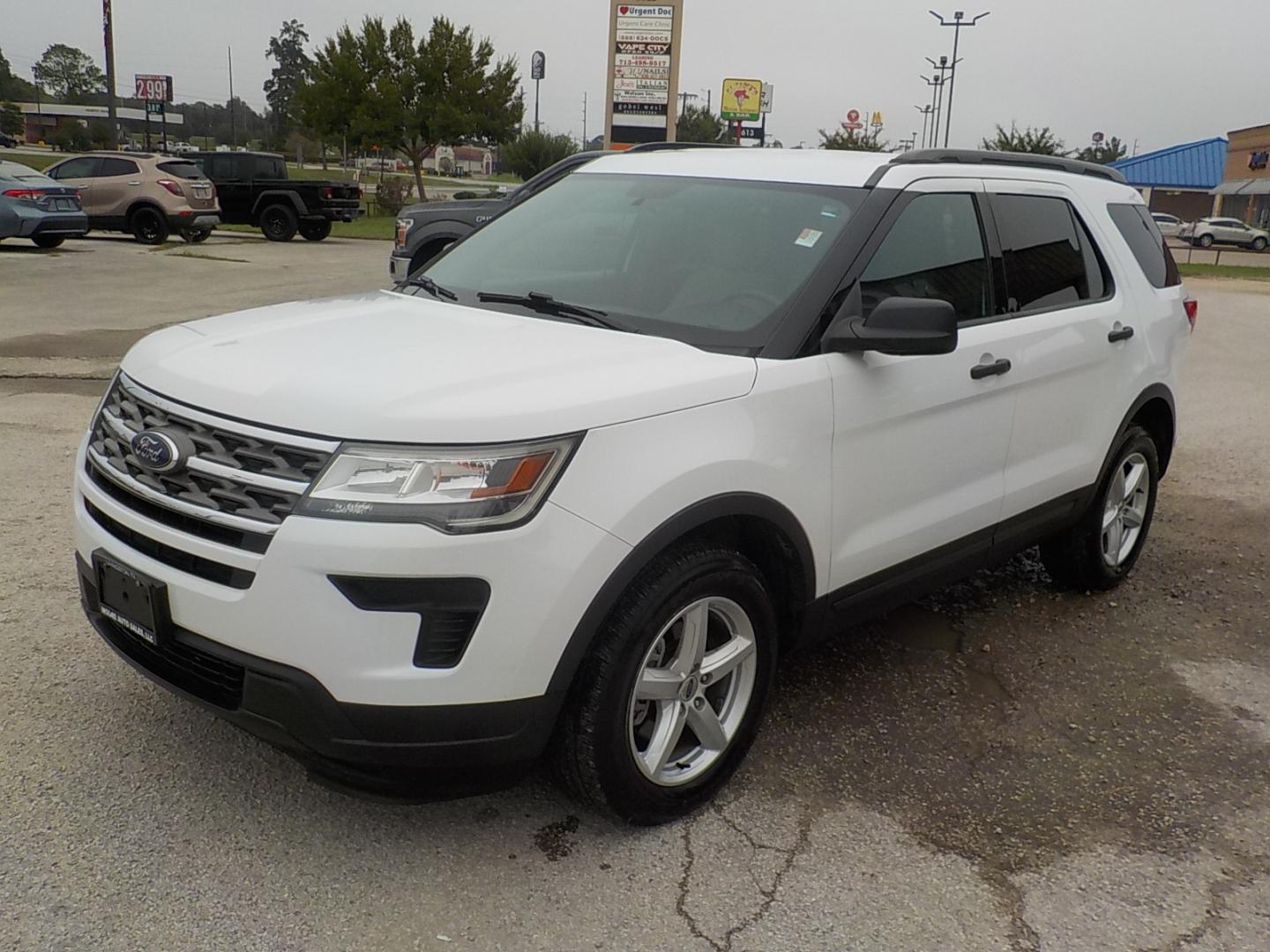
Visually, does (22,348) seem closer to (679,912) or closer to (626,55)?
(679,912)

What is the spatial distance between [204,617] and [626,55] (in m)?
27.1

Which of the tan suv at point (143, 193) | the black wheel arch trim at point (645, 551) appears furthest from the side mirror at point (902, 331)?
the tan suv at point (143, 193)

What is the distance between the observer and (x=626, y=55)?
27703mm

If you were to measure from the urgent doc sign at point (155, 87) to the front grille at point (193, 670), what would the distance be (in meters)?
46.6

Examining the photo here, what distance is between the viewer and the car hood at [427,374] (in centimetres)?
258

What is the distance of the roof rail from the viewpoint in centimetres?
Answer: 389

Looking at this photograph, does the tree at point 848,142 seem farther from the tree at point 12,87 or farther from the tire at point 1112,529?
the tree at point 12,87

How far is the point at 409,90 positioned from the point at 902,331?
4300cm

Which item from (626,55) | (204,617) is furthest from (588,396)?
(626,55)

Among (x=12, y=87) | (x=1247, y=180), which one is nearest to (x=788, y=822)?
(x=1247, y=180)

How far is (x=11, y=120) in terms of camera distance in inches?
3770

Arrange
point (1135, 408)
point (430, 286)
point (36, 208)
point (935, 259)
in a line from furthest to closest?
point (36, 208) < point (1135, 408) < point (430, 286) < point (935, 259)

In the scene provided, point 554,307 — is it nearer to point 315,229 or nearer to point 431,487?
point 431,487

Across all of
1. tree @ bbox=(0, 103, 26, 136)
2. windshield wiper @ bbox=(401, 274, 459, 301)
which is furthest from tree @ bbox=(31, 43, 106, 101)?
windshield wiper @ bbox=(401, 274, 459, 301)
